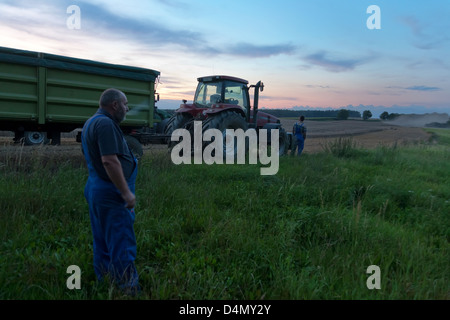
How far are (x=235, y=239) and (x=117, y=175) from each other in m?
1.63

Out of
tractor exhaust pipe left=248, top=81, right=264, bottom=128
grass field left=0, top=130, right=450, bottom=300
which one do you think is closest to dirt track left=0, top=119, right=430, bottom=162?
grass field left=0, top=130, right=450, bottom=300

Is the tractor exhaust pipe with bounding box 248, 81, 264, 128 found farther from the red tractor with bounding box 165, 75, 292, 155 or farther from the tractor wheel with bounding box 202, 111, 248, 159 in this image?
the tractor wheel with bounding box 202, 111, 248, 159

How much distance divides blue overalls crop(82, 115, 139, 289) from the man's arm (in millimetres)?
115

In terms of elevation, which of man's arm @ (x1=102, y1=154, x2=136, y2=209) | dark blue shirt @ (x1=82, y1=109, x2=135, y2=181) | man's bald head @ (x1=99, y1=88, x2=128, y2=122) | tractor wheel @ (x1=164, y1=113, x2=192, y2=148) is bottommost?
man's arm @ (x1=102, y1=154, x2=136, y2=209)

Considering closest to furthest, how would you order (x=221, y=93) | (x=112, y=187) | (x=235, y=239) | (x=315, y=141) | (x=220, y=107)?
(x=112, y=187), (x=235, y=239), (x=220, y=107), (x=221, y=93), (x=315, y=141)

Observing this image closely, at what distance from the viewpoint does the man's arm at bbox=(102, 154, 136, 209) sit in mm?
2535

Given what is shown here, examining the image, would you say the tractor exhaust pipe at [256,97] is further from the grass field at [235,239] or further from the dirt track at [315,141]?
the grass field at [235,239]

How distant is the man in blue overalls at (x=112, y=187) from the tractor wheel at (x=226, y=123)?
594cm

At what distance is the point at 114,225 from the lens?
2.69 metres

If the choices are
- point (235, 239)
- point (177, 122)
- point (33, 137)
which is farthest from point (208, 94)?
point (235, 239)

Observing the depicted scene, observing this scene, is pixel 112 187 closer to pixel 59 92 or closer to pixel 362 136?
pixel 59 92

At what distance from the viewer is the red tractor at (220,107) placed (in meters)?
8.91
